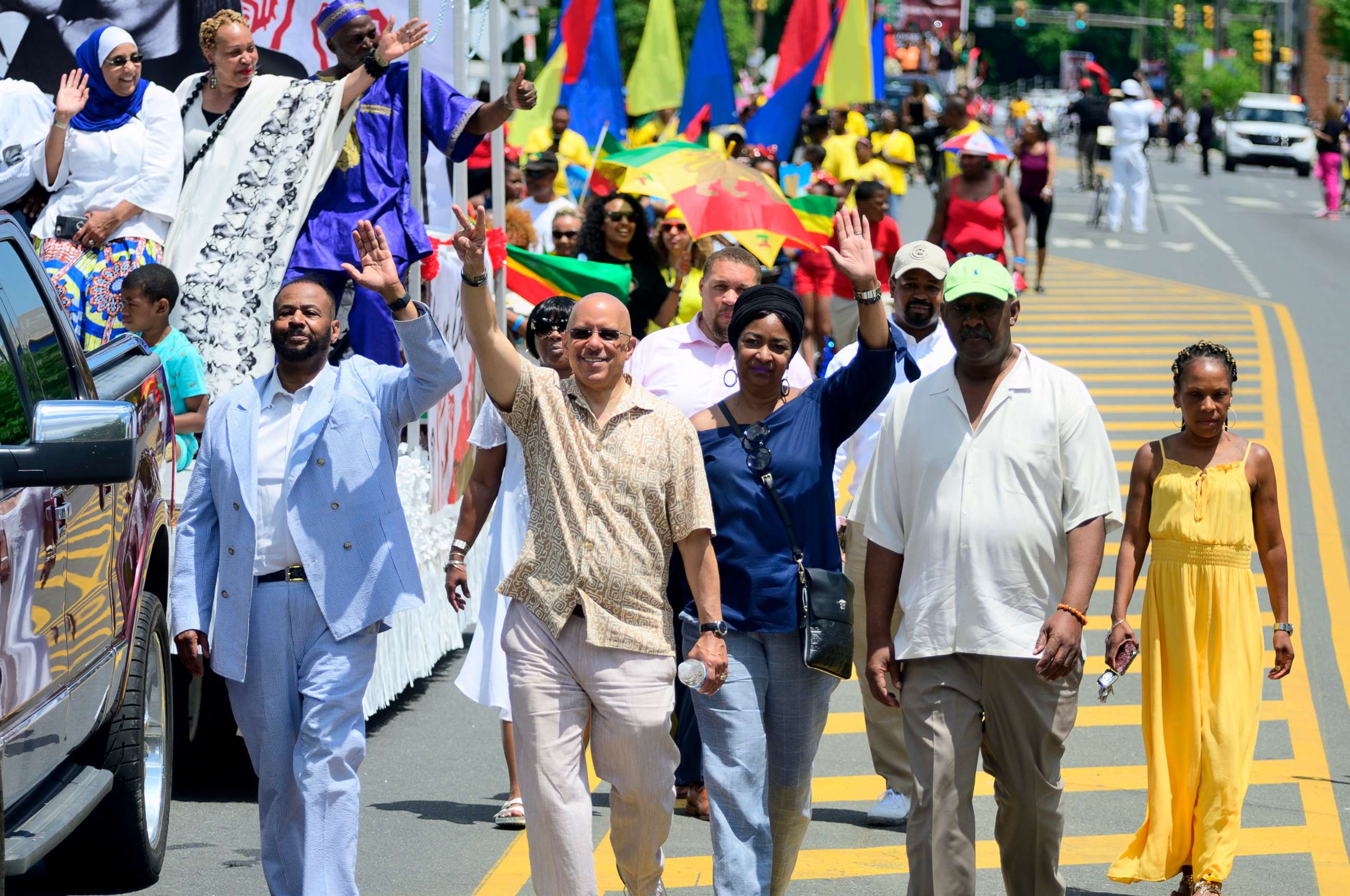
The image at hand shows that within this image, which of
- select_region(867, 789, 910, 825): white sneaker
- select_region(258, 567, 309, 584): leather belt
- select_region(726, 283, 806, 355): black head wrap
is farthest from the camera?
select_region(867, 789, 910, 825): white sneaker

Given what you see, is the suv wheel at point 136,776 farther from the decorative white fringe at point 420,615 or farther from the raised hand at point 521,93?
the raised hand at point 521,93

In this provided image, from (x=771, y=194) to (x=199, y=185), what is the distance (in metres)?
2.98

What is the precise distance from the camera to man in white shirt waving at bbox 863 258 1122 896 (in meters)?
5.06

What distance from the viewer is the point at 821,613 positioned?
17.4ft

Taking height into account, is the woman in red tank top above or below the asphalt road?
above

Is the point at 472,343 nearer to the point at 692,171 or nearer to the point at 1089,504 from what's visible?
the point at 1089,504

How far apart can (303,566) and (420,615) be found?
3059mm

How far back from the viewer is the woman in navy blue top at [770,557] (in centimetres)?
529

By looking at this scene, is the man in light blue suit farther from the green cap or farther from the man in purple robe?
the man in purple robe

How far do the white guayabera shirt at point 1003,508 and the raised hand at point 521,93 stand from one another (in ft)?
10.8

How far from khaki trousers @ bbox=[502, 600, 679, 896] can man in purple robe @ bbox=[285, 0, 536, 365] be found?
3.44 m

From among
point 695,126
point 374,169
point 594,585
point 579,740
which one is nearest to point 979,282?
point 594,585

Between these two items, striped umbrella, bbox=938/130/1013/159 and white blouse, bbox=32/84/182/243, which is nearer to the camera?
white blouse, bbox=32/84/182/243

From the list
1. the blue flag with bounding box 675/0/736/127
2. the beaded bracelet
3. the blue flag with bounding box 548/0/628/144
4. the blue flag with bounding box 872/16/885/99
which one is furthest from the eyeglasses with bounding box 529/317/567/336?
the blue flag with bounding box 872/16/885/99
